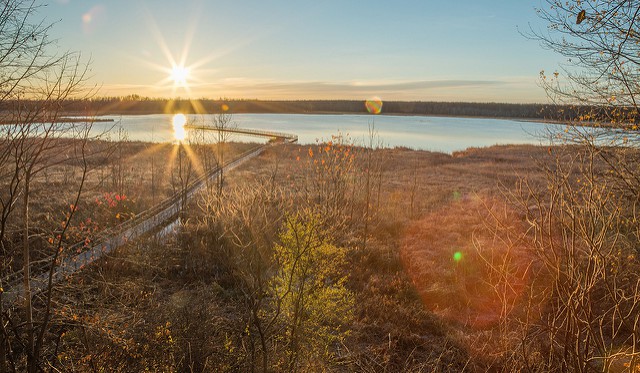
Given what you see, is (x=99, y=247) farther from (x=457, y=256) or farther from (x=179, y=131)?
(x=179, y=131)

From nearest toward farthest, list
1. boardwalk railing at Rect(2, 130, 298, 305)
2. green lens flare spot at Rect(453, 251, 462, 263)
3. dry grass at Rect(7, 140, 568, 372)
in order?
dry grass at Rect(7, 140, 568, 372) < boardwalk railing at Rect(2, 130, 298, 305) < green lens flare spot at Rect(453, 251, 462, 263)

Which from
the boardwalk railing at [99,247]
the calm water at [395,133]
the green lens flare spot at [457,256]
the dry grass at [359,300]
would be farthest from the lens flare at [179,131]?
the green lens flare spot at [457,256]

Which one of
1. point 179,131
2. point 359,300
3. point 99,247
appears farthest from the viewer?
point 179,131

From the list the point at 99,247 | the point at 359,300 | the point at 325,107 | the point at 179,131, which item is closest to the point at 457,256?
the point at 359,300

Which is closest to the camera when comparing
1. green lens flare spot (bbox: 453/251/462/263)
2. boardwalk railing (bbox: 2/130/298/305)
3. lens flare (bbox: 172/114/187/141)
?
boardwalk railing (bbox: 2/130/298/305)

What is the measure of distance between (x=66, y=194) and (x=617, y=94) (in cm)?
2204

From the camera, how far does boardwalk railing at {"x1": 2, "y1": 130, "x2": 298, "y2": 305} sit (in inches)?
339

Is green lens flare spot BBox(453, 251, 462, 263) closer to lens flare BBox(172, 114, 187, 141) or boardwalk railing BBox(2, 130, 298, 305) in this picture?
boardwalk railing BBox(2, 130, 298, 305)

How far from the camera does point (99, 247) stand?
12.4 m

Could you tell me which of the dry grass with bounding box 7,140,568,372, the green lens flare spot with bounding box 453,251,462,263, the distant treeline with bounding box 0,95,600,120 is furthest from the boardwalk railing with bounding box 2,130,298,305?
the distant treeline with bounding box 0,95,600,120

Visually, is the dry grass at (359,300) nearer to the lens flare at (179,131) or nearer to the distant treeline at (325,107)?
the lens flare at (179,131)

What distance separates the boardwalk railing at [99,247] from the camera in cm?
861

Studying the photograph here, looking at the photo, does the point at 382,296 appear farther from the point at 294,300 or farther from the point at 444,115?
the point at 444,115

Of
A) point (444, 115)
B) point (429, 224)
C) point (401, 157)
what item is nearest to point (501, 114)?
point (444, 115)
